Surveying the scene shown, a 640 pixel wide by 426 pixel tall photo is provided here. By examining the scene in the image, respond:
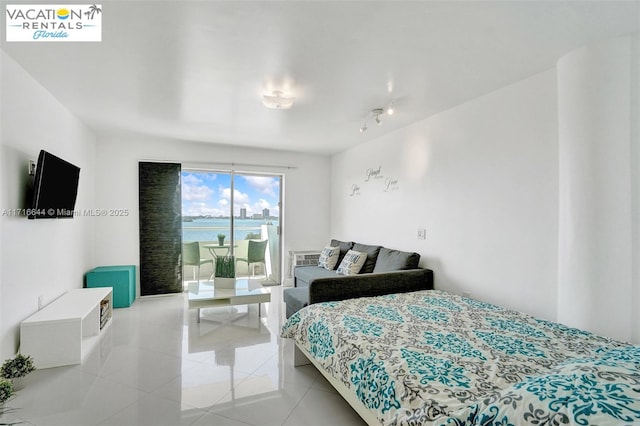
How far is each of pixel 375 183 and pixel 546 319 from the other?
277 cm

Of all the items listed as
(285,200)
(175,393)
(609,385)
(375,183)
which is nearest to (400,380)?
(609,385)

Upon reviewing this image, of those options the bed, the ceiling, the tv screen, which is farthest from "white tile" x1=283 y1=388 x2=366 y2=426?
the tv screen

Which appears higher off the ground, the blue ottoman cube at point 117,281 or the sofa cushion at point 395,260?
the sofa cushion at point 395,260

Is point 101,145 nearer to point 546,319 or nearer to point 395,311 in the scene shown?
point 395,311

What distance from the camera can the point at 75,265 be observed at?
3801 mm

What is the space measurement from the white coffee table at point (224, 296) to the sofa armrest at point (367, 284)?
1089 mm

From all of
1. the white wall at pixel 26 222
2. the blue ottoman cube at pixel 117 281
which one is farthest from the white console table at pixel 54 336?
the blue ottoman cube at pixel 117 281

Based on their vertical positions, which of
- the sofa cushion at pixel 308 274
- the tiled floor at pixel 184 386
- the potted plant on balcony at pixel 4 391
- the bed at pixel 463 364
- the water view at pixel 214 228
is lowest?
the tiled floor at pixel 184 386

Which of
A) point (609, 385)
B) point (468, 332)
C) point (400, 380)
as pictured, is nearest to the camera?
point (609, 385)

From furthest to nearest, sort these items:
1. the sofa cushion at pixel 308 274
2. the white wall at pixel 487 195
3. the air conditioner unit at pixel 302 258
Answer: the air conditioner unit at pixel 302 258
the sofa cushion at pixel 308 274
the white wall at pixel 487 195

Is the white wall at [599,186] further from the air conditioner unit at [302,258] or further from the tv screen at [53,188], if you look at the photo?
the tv screen at [53,188]

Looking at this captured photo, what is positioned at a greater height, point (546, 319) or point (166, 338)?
point (546, 319)

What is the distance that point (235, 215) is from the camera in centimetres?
551

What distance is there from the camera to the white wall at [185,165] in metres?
4.66
